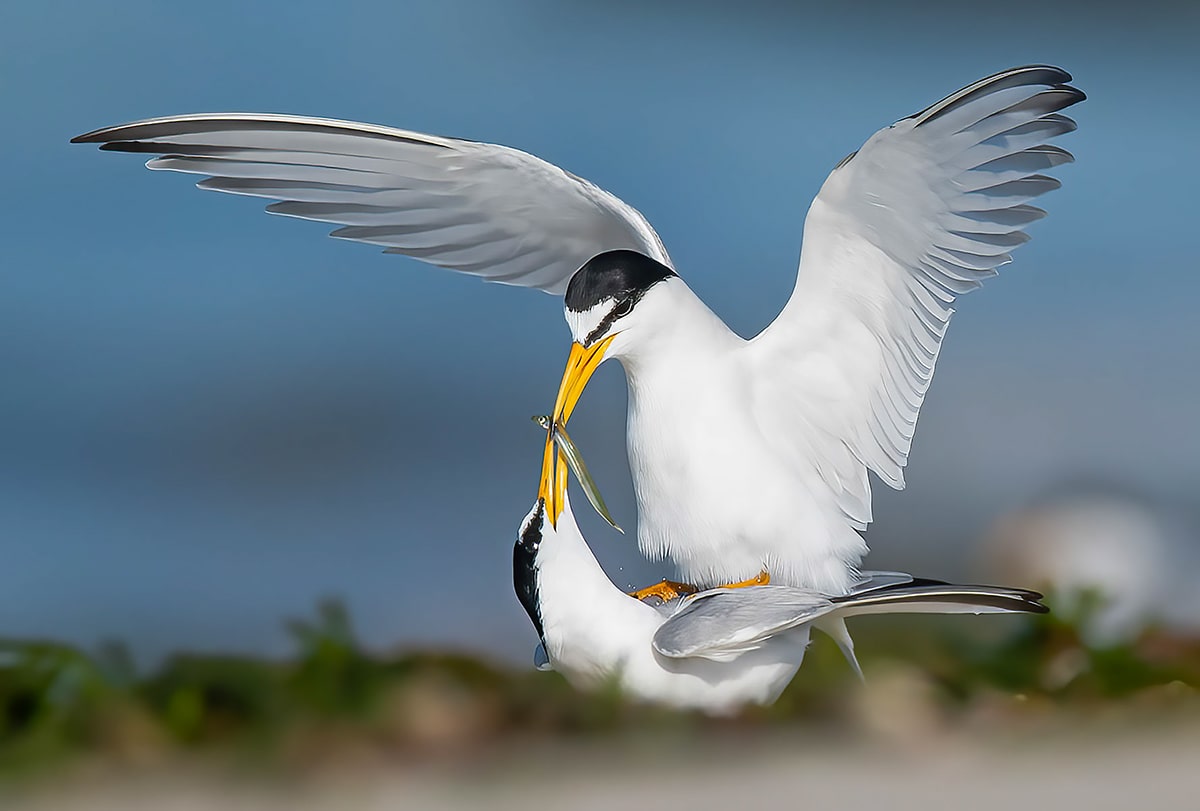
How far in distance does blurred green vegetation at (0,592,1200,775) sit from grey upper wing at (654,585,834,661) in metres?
0.07

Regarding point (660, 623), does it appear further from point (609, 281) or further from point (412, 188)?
point (412, 188)

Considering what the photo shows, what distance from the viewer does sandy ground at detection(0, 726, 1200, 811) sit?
111cm

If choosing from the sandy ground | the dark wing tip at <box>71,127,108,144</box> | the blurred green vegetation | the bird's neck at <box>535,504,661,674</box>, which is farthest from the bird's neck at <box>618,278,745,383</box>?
the dark wing tip at <box>71,127,108,144</box>

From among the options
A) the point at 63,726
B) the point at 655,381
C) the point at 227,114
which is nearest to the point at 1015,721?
the point at 655,381

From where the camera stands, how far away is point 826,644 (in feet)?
5.57

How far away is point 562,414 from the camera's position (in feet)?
5.06

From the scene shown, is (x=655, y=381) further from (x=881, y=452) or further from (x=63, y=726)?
(x=63, y=726)

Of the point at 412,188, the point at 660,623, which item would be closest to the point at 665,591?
the point at 660,623

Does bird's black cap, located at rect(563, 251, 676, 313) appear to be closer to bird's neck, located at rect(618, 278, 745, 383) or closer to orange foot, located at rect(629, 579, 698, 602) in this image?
bird's neck, located at rect(618, 278, 745, 383)

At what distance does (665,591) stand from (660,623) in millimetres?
254

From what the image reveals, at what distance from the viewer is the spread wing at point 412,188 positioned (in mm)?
1697

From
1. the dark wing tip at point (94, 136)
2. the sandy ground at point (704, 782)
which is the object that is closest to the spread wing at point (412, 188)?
the dark wing tip at point (94, 136)

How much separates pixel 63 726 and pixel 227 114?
0.81 meters

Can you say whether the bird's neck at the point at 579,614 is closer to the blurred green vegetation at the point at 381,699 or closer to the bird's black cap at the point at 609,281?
the blurred green vegetation at the point at 381,699
